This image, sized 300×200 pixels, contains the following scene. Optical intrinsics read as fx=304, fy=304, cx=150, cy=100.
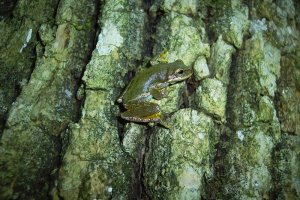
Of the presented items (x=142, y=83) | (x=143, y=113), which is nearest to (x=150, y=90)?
(x=142, y=83)

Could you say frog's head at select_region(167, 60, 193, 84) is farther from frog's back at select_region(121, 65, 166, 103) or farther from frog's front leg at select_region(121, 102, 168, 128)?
frog's front leg at select_region(121, 102, 168, 128)

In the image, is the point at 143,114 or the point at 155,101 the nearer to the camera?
the point at 143,114

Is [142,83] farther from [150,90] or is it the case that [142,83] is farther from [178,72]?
[178,72]

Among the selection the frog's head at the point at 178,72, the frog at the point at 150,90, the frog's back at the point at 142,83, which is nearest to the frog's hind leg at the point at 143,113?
the frog at the point at 150,90

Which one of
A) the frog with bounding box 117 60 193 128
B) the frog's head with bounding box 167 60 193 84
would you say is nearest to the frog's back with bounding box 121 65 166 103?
the frog with bounding box 117 60 193 128

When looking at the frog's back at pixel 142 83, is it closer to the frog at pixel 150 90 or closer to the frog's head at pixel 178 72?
the frog at pixel 150 90

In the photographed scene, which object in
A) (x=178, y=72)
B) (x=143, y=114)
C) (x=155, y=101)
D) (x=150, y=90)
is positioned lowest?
(x=143, y=114)

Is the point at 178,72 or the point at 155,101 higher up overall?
the point at 178,72
